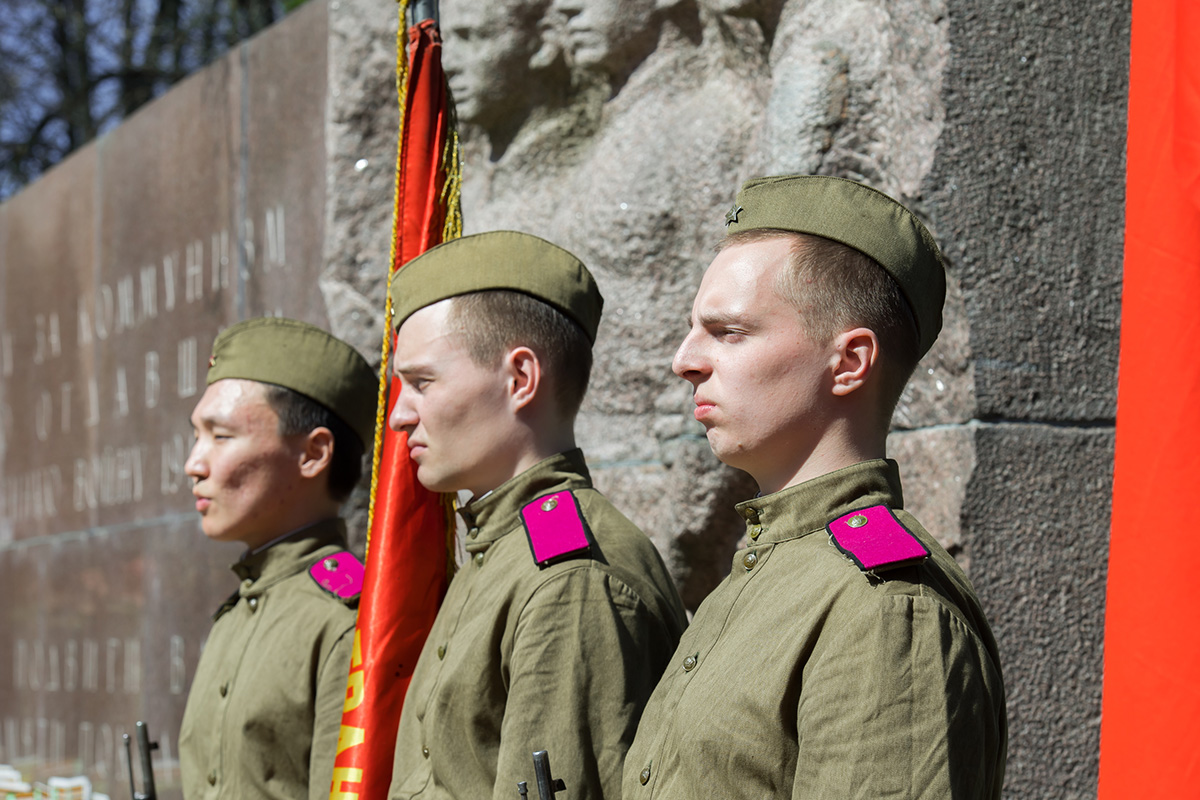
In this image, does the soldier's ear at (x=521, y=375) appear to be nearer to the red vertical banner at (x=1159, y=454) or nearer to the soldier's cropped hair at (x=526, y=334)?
the soldier's cropped hair at (x=526, y=334)

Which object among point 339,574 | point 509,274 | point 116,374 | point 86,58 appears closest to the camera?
point 509,274

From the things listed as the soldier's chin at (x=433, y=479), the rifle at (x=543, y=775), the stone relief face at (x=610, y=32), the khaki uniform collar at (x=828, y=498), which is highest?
the stone relief face at (x=610, y=32)

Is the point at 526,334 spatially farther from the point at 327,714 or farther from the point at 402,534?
the point at 327,714

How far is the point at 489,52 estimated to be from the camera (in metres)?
3.89

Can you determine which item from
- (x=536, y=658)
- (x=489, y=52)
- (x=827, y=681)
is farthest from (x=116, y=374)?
(x=827, y=681)

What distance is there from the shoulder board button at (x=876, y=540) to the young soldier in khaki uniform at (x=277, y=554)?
4.42 ft

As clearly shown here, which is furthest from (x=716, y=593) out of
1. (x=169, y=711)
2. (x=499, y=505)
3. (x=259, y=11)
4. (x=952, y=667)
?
(x=259, y=11)

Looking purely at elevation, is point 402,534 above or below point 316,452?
below

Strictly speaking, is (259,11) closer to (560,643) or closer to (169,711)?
(169,711)

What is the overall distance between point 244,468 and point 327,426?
0.69ft

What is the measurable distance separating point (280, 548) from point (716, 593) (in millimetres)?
1416

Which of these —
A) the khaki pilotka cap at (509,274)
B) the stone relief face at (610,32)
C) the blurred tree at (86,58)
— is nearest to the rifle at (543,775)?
the khaki pilotka cap at (509,274)

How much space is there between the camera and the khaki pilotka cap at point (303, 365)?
2.96 metres

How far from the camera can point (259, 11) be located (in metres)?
10.1
